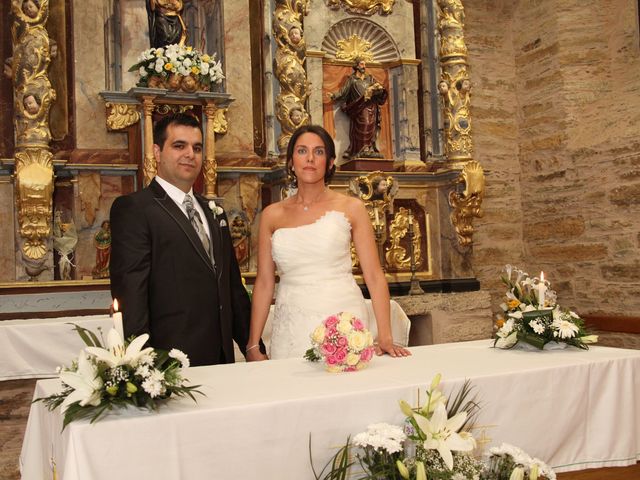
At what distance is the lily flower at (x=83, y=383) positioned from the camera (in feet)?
7.52

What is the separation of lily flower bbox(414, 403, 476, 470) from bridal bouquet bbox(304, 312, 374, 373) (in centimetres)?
53

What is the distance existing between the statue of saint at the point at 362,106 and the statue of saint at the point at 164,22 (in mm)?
1796

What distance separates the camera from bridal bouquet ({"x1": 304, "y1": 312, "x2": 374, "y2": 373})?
2.95 m

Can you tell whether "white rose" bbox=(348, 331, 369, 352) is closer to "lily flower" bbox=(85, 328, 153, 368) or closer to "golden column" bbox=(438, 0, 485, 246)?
"lily flower" bbox=(85, 328, 153, 368)

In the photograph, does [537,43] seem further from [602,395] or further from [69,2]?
[602,395]

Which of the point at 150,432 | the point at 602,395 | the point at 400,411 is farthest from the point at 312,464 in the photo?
the point at 602,395

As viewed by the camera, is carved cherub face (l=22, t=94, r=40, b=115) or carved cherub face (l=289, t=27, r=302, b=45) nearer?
carved cherub face (l=22, t=94, r=40, b=115)

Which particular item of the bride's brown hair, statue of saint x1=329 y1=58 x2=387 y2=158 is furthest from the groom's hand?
statue of saint x1=329 y1=58 x2=387 y2=158

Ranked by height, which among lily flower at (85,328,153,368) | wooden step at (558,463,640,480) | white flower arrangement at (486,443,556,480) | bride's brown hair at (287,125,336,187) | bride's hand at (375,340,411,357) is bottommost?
wooden step at (558,463,640,480)

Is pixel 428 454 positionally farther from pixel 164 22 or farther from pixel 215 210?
pixel 164 22

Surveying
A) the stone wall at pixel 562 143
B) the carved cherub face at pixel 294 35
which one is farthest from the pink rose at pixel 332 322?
the stone wall at pixel 562 143

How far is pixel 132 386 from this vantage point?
2.31m

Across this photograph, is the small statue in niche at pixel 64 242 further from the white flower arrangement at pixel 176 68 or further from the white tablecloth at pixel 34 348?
the white tablecloth at pixel 34 348

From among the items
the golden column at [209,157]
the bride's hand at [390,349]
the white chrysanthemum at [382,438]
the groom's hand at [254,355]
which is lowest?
the white chrysanthemum at [382,438]
